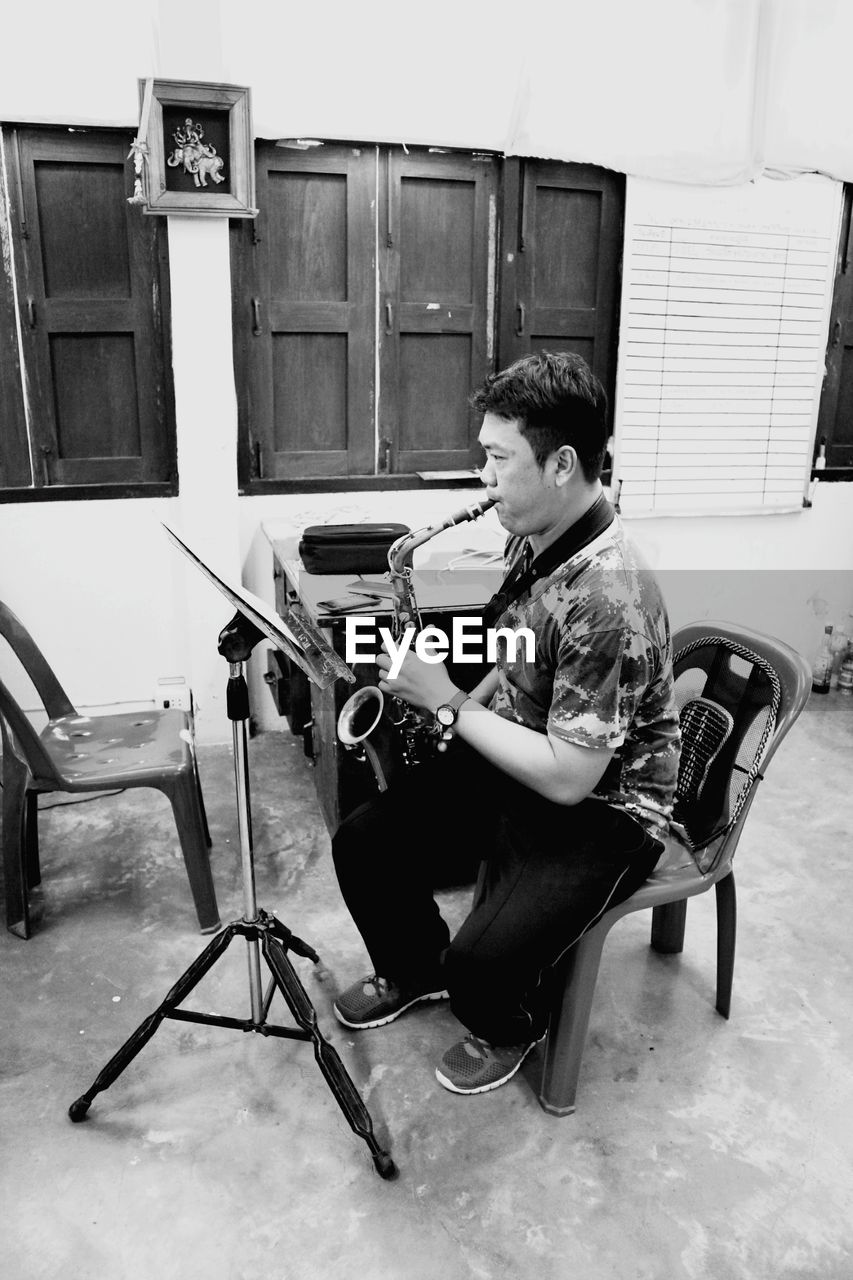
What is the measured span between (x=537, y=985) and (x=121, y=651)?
2172 millimetres

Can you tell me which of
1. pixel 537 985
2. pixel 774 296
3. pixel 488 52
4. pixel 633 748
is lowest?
pixel 537 985

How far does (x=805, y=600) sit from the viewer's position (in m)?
4.24

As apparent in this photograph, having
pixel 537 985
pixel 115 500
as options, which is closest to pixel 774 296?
pixel 115 500

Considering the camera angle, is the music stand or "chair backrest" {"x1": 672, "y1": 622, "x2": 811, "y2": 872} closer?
the music stand

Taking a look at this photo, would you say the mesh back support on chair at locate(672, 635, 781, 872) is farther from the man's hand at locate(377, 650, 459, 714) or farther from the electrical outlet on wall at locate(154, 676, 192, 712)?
the electrical outlet on wall at locate(154, 676, 192, 712)

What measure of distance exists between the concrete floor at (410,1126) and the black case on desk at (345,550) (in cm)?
89

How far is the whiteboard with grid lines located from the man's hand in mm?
2189

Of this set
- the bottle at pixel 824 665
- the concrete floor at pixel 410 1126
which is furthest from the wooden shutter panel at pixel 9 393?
the bottle at pixel 824 665

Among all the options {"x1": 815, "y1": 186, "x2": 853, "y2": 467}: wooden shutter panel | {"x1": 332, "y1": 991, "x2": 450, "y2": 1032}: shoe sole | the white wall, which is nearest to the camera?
{"x1": 332, "y1": 991, "x2": 450, "y2": 1032}: shoe sole

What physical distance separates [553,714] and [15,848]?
4.80 feet

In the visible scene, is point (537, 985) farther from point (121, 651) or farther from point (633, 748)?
point (121, 651)

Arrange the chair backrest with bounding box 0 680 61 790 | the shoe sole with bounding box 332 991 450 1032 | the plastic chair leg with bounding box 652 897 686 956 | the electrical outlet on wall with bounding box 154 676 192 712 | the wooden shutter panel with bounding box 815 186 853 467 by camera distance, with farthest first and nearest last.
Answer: the wooden shutter panel with bounding box 815 186 853 467, the electrical outlet on wall with bounding box 154 676 192 712, the plastic chair leg with bounding box 652 897 686 956, the chair backrest with bounding box 0 680 61 790, the shoe sole with bounding box 332 991 450 1032

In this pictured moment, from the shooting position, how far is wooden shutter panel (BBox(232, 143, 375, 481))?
3178mm
